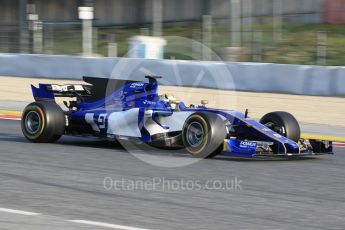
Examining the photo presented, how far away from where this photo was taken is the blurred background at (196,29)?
18.2 m

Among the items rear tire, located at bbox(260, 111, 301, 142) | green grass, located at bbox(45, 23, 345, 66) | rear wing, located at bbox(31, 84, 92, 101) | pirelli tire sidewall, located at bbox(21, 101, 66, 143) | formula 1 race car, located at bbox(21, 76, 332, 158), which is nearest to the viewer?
formula 1 race car, located at bbox(21, 76, 332, 158)

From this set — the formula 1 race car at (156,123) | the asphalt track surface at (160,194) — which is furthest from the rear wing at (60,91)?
the asphalt track surface at (160,194)

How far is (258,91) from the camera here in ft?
54.9

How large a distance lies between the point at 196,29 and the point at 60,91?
358 inches

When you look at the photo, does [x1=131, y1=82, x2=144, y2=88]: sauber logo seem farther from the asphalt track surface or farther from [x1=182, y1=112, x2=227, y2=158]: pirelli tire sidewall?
[x1=182, y1=112, x2=227, y2=158]: pirelli tire sidewall

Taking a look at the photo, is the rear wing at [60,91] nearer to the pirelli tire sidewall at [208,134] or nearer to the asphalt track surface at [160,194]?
the asphalt track surface at [160,194]

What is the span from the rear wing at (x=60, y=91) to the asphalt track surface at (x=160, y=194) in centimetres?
105

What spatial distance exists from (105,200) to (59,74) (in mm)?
12485

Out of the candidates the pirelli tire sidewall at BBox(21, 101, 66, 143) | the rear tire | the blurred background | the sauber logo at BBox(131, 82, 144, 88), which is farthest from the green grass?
the pirelli tire sidewall at BBox(21, 101, 66, 143)

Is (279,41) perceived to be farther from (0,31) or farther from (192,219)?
(192,219)

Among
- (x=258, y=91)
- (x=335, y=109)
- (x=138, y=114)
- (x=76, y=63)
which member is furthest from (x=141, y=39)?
(x=138, y=114)

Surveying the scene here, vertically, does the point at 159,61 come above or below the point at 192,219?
above

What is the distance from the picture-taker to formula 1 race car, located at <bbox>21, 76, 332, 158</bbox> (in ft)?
32.7

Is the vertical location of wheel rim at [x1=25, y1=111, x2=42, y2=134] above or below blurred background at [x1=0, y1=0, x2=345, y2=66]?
below
